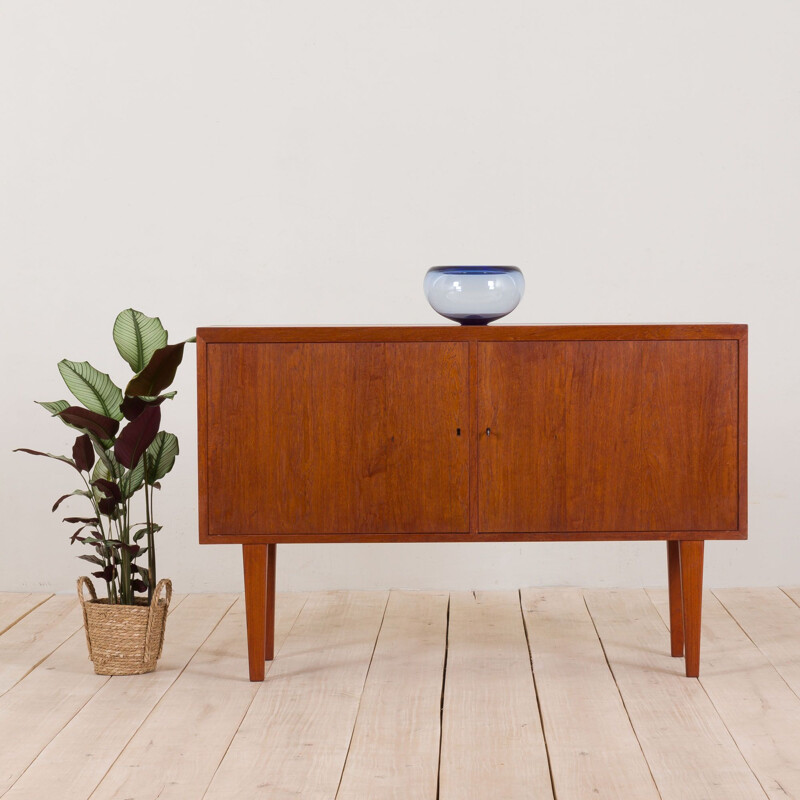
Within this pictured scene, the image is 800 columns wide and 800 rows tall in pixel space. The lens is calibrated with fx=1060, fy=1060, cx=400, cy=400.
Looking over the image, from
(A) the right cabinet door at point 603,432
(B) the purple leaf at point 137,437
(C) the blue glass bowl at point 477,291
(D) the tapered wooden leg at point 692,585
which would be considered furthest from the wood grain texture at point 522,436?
(B) the purple leaf at point 137,437

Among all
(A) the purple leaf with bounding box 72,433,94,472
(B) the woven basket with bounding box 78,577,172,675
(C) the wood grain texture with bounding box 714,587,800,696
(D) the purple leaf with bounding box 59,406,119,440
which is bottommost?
(C) the wood grain texture with bounding box 714,587,800,696

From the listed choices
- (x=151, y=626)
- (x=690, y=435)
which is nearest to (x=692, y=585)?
(x=690, y=435)

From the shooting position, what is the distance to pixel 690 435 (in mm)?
2531

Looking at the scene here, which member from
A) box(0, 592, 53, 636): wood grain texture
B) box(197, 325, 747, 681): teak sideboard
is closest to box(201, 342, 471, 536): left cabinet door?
box(197, 325, 747, 681): teak sideboard

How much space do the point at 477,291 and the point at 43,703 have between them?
141 cm

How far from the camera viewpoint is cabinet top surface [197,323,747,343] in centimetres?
250

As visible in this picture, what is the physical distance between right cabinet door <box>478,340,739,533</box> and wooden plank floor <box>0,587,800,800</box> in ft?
1.37

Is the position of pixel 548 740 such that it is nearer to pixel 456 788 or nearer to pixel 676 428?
pixel 456 788

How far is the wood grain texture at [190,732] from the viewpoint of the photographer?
1.97 metres

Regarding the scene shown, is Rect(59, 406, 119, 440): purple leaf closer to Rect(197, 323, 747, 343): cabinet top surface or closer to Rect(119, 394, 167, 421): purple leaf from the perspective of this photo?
Rect(119, 394, 167, 421): purple leaf

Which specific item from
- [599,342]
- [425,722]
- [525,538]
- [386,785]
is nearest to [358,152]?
[599,342]

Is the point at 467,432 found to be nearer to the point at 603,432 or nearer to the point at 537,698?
the point at 603,432

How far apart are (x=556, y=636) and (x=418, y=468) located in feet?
2.59

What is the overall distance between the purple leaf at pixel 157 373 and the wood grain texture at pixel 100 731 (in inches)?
27.9
